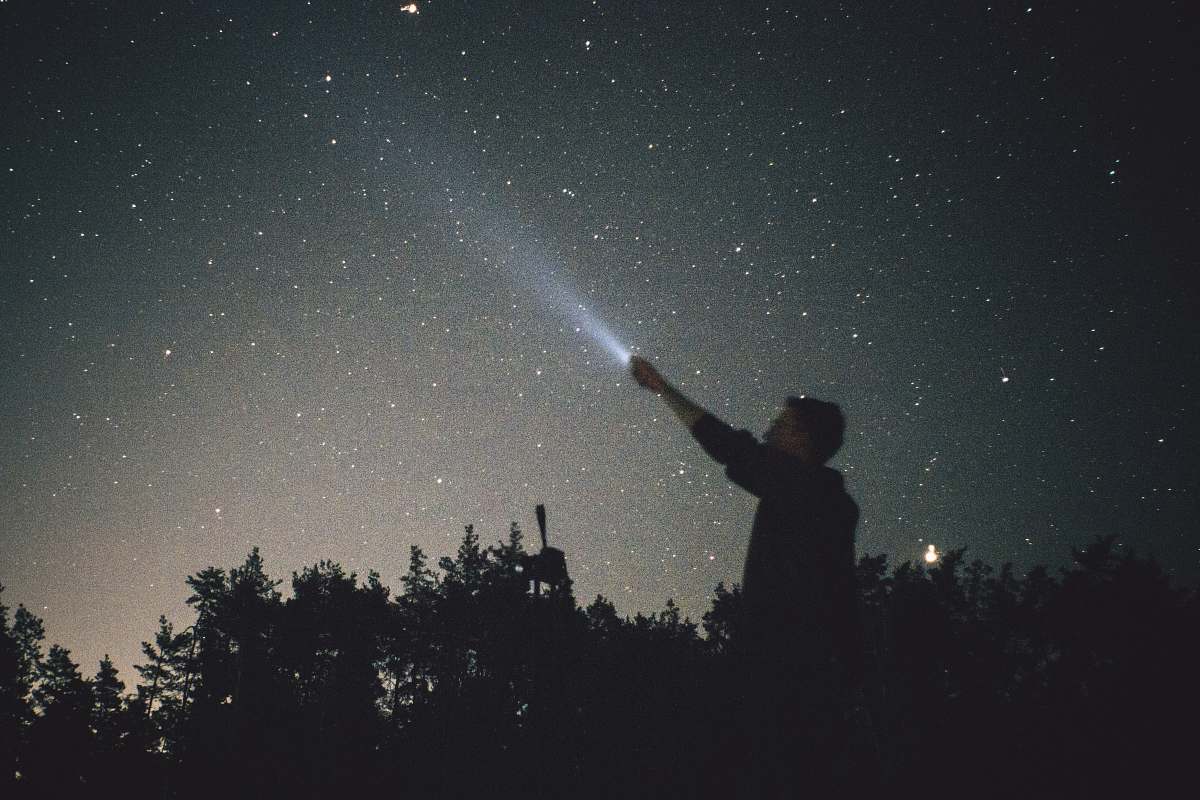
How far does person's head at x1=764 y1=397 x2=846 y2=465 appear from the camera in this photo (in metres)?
2.49

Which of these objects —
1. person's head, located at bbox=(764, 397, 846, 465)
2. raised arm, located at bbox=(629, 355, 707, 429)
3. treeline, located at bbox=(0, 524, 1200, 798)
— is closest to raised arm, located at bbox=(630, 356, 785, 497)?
raised arm, located at bbox=(629, 355, 707, 429)

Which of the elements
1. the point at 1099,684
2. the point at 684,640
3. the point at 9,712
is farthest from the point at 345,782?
the point at 1099,684

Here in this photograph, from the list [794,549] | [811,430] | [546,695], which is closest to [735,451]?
[794,549]

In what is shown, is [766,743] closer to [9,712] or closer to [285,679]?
[285,679]

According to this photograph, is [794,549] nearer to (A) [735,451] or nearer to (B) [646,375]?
(A) [735,451]

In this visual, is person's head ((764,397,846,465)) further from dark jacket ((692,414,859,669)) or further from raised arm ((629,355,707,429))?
raised arm ((629,355,707,429))

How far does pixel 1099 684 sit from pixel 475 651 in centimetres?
3314

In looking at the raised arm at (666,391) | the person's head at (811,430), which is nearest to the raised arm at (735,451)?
the raised arm at (666,391)

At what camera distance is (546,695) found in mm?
28281

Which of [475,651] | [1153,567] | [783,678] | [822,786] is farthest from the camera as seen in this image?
[475,651]

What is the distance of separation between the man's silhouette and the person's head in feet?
0.58

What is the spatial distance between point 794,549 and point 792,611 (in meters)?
0.23

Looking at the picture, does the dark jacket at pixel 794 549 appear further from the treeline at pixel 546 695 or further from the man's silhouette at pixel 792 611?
the treeline at pixel 546 695

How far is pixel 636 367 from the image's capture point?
2705mm
